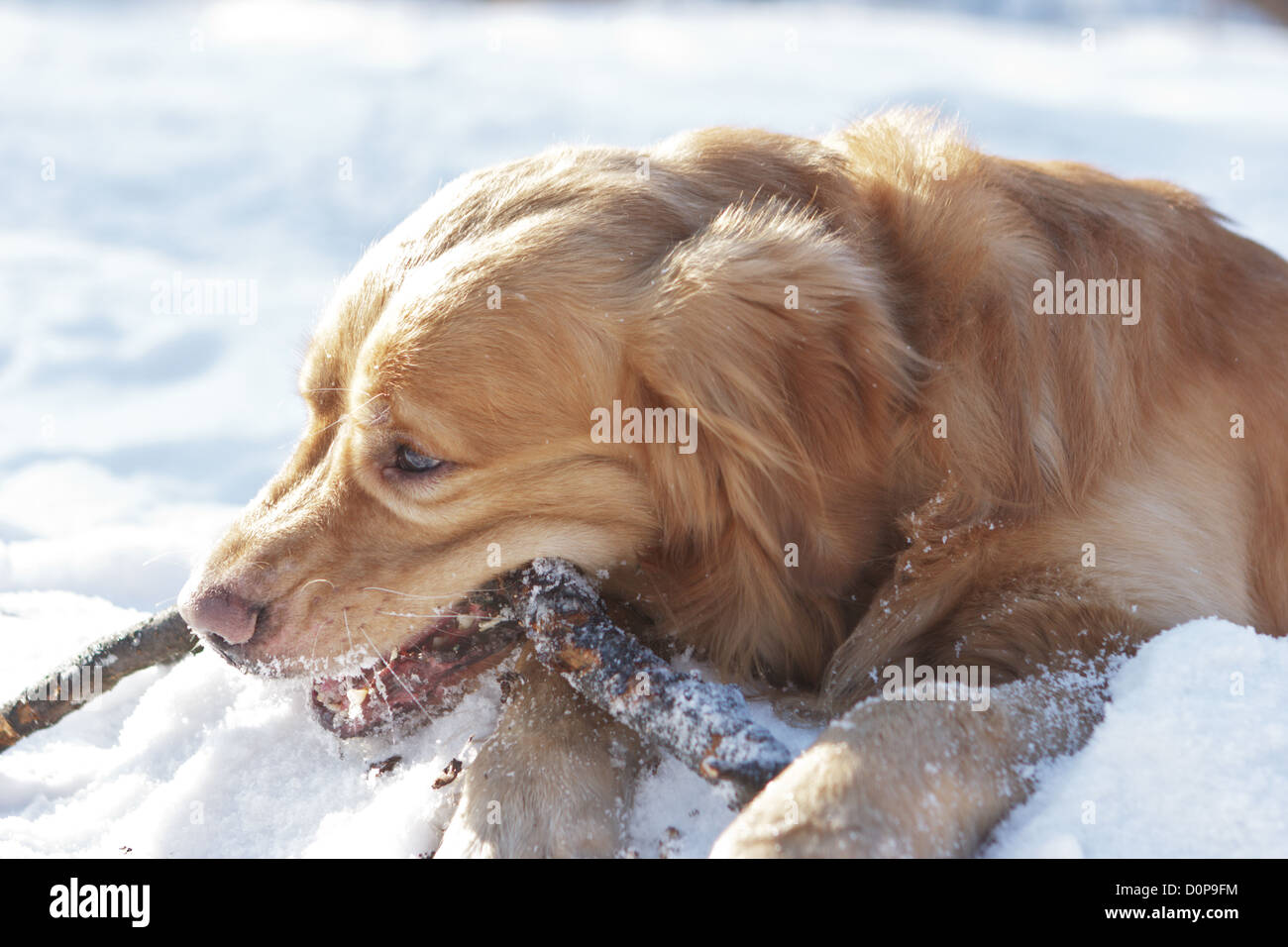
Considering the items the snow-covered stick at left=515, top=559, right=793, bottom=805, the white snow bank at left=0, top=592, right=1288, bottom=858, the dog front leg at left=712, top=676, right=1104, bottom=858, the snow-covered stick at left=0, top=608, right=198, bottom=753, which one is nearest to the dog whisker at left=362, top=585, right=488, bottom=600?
the snow-covered stick at left=515, top=559, right=793, bottom=805

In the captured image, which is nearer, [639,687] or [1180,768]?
[1180,768]

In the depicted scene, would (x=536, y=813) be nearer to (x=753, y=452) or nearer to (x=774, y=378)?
(x=753, y=452)

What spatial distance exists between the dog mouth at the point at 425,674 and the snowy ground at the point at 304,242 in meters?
0.07

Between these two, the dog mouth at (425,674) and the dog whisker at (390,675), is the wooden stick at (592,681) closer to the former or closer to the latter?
the dog mouth at (425,674)

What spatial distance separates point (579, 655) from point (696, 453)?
485 mm

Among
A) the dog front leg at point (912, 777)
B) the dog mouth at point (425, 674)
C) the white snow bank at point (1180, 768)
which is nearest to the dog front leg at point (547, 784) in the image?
the dog mouth at point (425, 674)

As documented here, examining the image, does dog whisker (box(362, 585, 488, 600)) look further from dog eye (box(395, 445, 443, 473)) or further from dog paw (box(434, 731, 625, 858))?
dog paw (box(434, 731, 625, 858))

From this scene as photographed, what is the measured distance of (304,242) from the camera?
708 centimetres

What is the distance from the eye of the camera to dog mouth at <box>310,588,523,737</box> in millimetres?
2564

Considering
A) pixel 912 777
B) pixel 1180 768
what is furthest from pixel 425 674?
pixel 1180 768

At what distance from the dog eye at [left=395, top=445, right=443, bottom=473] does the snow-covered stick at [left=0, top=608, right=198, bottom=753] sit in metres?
0.75

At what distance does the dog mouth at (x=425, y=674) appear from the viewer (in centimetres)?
256

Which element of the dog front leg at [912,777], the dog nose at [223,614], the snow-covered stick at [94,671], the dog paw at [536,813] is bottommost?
the dog paw at [536,813]

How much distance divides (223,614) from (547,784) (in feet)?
2.51
